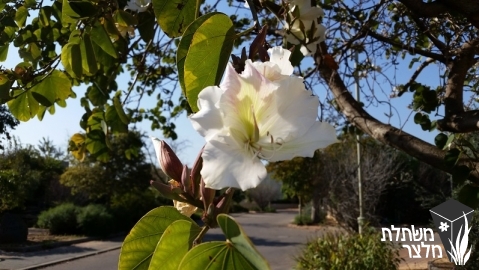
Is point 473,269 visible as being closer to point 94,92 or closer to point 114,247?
point 94,92

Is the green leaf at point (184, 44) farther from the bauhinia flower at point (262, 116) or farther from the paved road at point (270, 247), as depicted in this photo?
the paved road at point (270, 247)

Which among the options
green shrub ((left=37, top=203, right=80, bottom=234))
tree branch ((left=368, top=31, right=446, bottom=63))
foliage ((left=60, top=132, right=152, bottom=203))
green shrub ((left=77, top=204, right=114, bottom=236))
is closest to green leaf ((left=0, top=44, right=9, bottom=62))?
tree branch ((left=368, top=31, right=446, bottom=63))

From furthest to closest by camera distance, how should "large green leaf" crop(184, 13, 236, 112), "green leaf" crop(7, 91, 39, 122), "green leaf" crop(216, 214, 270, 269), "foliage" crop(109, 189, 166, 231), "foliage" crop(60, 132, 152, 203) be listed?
"foliage" crop(60, 132, 152, 203), "foliage" crop(109, 189, 166, 231), "green leaf" crop(7, 91, 39, 122), "large green leaf" crop(184, 13, 236, 112), "green leaf" crop(216, 214, 270, 269)

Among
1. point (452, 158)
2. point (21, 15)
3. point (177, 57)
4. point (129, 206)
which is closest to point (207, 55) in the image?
point (177, 57)

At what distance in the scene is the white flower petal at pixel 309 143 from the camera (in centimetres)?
50

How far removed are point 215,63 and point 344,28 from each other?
10.6ft

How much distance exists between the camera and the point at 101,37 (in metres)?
1.31

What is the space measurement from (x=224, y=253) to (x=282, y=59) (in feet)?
0.67

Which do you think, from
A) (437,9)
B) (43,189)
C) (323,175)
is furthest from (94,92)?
(43,189)

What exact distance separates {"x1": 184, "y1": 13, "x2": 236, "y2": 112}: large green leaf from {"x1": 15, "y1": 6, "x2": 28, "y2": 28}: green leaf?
4.41 ft

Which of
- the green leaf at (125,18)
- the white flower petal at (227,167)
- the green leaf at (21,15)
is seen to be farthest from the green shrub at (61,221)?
the white flower petal at (227,167)

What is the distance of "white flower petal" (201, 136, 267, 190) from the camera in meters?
0.45

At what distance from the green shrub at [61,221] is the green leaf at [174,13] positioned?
13203 mm

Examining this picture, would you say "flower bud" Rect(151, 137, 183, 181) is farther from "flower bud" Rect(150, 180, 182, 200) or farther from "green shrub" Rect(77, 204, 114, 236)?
"green shrub" Rect(77, 204, 114, 236)
